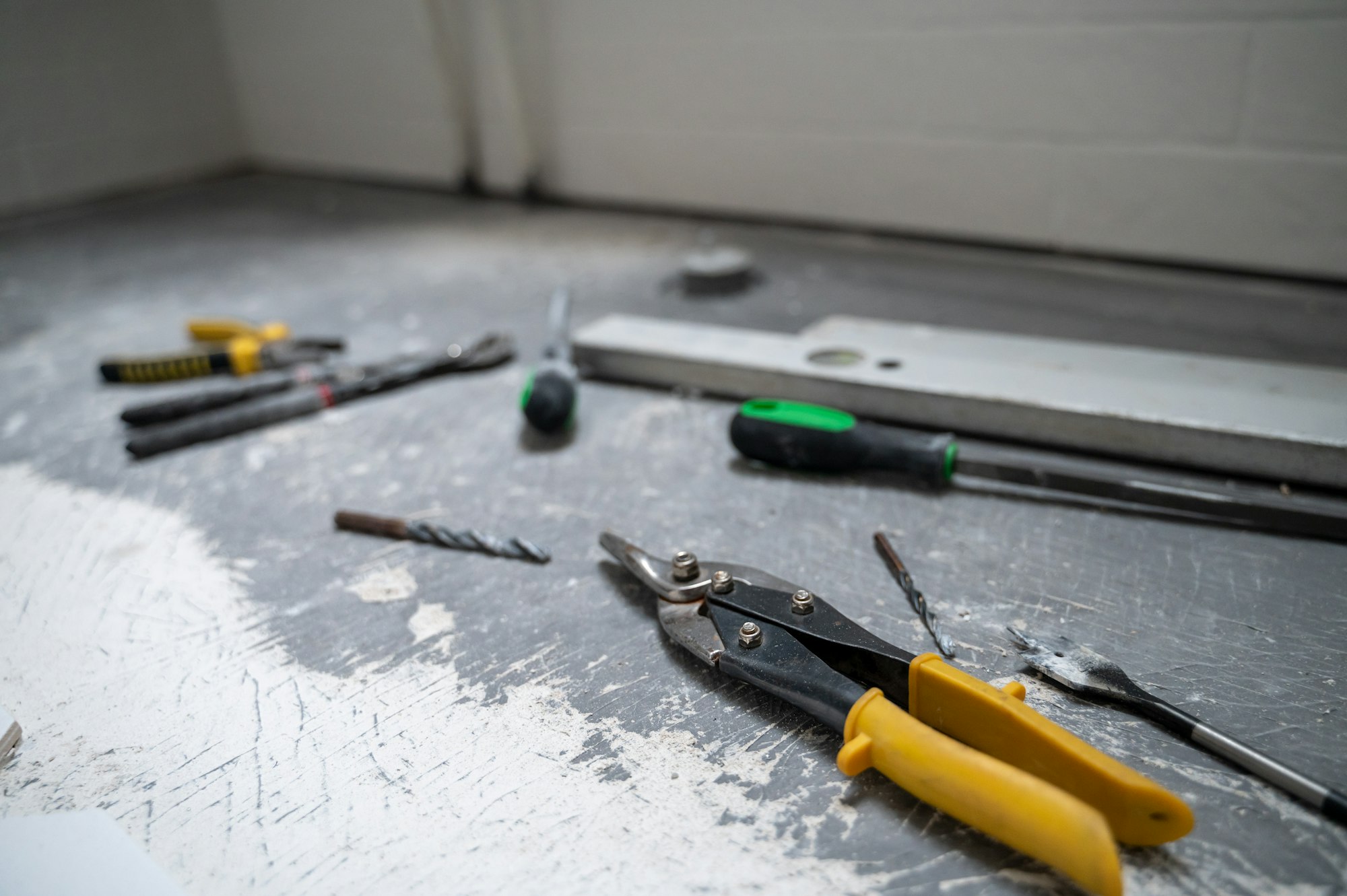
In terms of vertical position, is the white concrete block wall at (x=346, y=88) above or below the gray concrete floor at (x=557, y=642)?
above

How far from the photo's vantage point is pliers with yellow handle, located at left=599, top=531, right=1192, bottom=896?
1.86ft

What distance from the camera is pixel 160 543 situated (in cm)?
115

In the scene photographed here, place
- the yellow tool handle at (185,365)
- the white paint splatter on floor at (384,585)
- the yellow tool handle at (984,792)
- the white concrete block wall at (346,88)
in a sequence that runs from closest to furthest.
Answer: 1. the yellow tool handle at (984,792)
2. the white paint splatter on floor at (384,585)
3. the yellow tool handle at (185,365)
4. the white concrete block wall at (346,88)

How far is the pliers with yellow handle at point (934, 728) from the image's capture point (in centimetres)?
57

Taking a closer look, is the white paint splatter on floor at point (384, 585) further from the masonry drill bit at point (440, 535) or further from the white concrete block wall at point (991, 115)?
the white concrete block wall at point (991, 115)

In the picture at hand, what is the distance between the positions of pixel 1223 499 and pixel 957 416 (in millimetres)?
349

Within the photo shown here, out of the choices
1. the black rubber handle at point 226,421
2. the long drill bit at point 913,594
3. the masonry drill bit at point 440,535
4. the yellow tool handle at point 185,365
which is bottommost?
the long drill bit at point 913,594

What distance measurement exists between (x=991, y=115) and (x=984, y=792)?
5.56ft

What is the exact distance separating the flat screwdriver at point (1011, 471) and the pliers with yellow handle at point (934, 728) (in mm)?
311

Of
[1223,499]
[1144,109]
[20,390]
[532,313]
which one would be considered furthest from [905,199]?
[20,390]

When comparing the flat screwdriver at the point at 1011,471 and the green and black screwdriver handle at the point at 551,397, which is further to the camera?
the green and black screwdriver handle at the point at 551,397

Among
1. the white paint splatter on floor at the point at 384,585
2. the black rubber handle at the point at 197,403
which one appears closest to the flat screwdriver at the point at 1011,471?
the white paint splatter on floor at the point at 384,585

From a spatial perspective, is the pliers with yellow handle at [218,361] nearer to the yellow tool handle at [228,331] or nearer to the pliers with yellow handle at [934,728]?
the yellow tool handle at [228,331]

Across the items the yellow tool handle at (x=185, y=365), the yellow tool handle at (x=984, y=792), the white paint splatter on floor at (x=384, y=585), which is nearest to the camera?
the yellow tool handle at (x=984, y=792)
